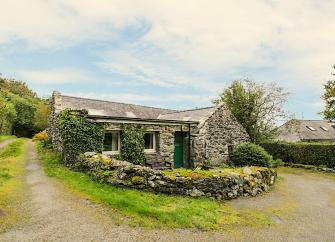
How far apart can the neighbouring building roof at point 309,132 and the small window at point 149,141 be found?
1108 inches

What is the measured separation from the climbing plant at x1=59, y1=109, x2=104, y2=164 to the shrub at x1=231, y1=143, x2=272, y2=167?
11.1m

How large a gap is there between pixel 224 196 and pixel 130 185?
386 cm

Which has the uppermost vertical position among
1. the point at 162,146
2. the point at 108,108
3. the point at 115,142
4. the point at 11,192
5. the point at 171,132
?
the point at 108,108

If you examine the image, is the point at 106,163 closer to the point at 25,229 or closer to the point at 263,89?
the point at 25,229

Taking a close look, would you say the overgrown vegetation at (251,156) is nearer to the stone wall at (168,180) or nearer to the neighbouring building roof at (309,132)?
the stone wall at (168,180)

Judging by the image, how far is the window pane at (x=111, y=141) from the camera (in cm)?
1639

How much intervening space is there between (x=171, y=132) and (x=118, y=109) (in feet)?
21.7

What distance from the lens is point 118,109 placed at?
2347 centimetres

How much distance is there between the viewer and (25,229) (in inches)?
282

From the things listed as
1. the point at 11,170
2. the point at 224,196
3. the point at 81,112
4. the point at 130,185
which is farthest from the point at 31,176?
the point at 224,196

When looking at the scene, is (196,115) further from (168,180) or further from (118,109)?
(168,180)

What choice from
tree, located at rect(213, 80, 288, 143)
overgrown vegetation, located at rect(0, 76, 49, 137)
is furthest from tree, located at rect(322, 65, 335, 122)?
overgrown vegetation, located at rect(0, 76, 49, 137)

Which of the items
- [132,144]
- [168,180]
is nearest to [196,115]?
[132,144]

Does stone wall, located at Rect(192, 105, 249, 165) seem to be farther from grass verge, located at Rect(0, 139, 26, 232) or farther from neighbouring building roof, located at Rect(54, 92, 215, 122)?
grass verge, located at Rect(0, 139, 26, 232)
